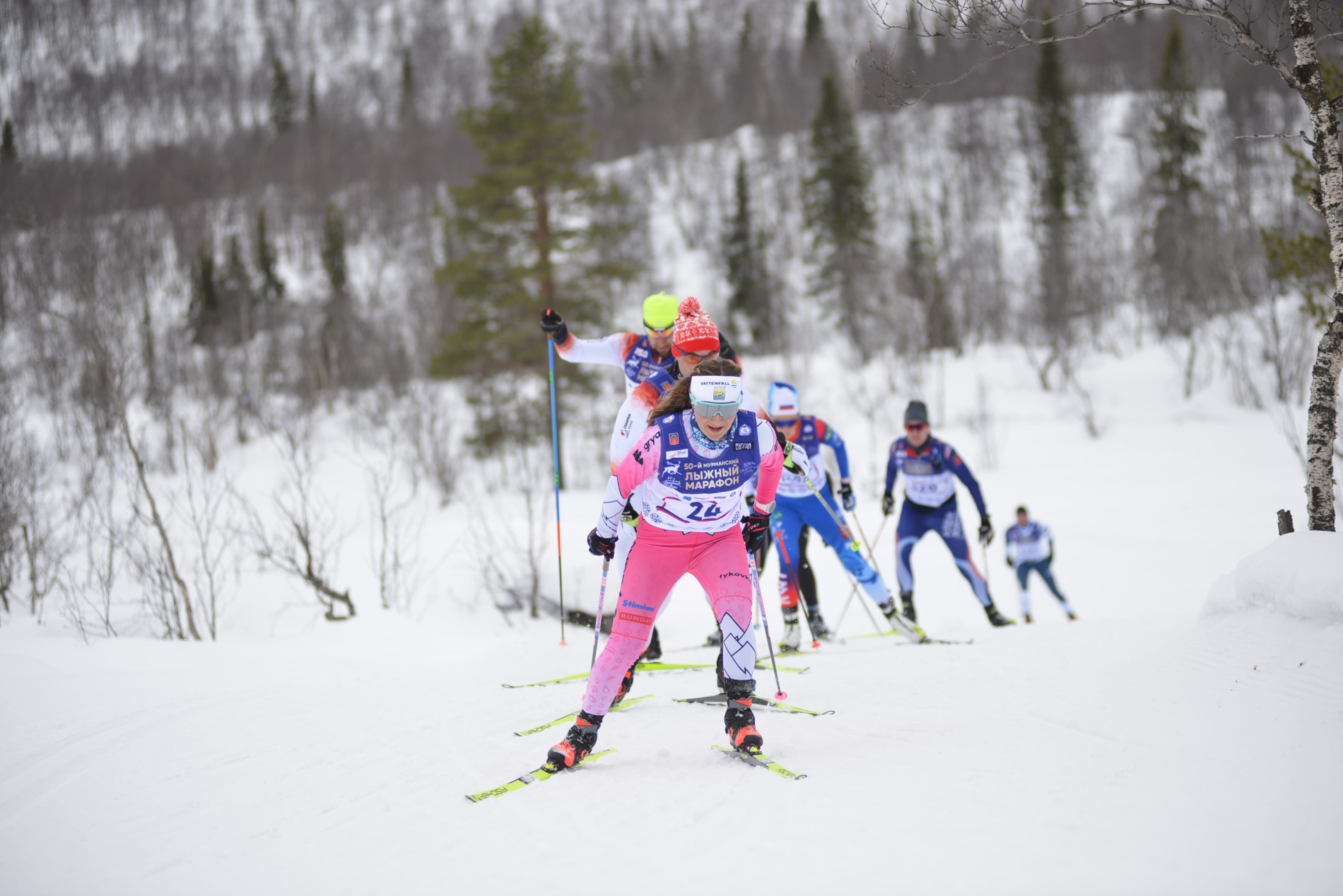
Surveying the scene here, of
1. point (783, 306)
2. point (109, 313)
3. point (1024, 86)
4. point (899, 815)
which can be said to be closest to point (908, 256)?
point (783, 306)

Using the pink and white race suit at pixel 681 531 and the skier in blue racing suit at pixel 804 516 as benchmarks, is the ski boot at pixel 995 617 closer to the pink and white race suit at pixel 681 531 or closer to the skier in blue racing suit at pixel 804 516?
the skier in blue racing suit at pixel 804 516

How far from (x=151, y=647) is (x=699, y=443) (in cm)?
610

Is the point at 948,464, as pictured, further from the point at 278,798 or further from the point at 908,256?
the point at 908,256

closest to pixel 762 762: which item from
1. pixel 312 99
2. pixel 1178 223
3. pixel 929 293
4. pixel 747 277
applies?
pixel 929 293

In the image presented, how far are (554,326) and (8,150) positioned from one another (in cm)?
1050

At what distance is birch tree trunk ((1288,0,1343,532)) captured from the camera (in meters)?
4.79

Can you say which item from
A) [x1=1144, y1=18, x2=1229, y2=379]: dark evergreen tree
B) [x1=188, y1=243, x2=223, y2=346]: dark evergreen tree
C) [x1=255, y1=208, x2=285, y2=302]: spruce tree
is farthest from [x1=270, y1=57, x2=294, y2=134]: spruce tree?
[x1=1144, y1=18, x2=1229, y2=379]: dark evergreen tree

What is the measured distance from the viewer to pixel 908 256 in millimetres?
34781

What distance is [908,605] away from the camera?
802 cm

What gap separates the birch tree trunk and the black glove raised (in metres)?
3.64

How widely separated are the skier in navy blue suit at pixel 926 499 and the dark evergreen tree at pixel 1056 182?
21.8 m

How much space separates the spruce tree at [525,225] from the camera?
18859mm

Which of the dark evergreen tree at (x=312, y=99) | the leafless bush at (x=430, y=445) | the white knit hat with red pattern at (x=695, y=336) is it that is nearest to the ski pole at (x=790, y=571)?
the white knit hat with red pattern at (x=695, y=336)

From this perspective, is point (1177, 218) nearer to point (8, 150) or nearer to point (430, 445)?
point (430, 445)
